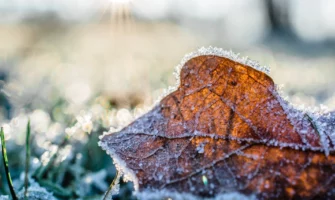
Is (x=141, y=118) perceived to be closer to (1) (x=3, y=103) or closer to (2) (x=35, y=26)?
(1) (x=3, y=103)

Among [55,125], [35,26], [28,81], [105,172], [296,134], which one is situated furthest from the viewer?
[35,26]

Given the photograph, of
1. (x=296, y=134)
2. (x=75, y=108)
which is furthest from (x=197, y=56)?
(x=75, y=108)

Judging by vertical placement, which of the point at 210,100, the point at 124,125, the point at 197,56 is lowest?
the point at 124,125

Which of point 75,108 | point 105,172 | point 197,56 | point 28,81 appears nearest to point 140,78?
point 75,108

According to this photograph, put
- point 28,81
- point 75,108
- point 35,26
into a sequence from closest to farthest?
1. point 75,108
2. point 28,81
3. point 35,26

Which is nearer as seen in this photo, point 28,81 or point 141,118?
point 141,118

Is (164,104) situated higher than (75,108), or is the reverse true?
(164,104)
